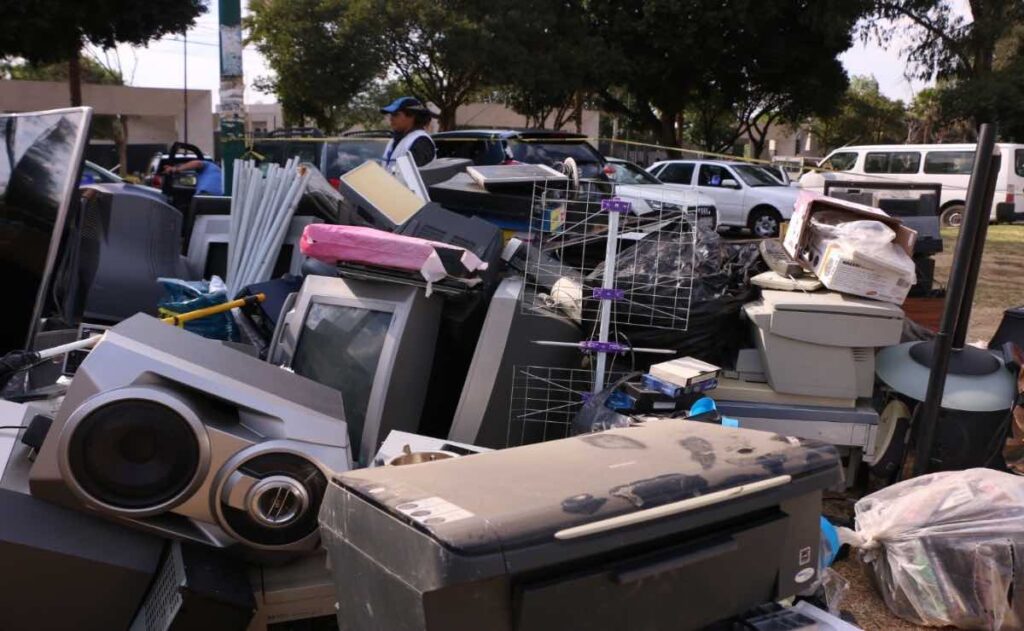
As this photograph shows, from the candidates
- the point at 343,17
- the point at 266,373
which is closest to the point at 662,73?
the point at 343,17

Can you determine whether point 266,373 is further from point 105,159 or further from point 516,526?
point 105,159

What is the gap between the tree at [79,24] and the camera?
17.5 m

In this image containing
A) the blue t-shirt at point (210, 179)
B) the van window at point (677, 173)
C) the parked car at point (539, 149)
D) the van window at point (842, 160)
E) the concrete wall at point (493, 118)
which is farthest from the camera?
the concrete wall at point (493, 118)

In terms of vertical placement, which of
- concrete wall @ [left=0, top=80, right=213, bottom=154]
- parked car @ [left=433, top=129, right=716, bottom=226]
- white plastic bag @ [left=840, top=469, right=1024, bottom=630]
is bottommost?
white plastic bag @ [left=840, top=469, right=1024, bottom=630]

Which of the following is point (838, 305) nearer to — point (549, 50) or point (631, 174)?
point (631, 174)

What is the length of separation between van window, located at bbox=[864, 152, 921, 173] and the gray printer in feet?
62.8

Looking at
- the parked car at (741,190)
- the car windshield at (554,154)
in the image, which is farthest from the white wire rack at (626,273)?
the parked car at (741,190)

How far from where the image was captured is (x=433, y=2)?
21.8 metres

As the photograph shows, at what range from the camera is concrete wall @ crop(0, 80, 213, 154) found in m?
25.1

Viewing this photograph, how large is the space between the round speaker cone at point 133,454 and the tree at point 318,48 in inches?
830

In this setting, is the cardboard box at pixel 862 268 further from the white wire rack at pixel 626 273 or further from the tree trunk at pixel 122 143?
the tree trunk at pixel 122 143

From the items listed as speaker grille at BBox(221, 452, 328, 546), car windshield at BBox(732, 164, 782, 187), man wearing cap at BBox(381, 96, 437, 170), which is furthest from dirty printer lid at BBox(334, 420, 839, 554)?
car windshield at BBox(732, 164, 782, 187)

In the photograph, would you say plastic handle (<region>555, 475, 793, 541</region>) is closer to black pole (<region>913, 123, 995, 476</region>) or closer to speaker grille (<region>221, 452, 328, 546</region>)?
speaker grille (<region>221, 452, 328, 546</region>)

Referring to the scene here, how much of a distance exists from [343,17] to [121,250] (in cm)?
1886
